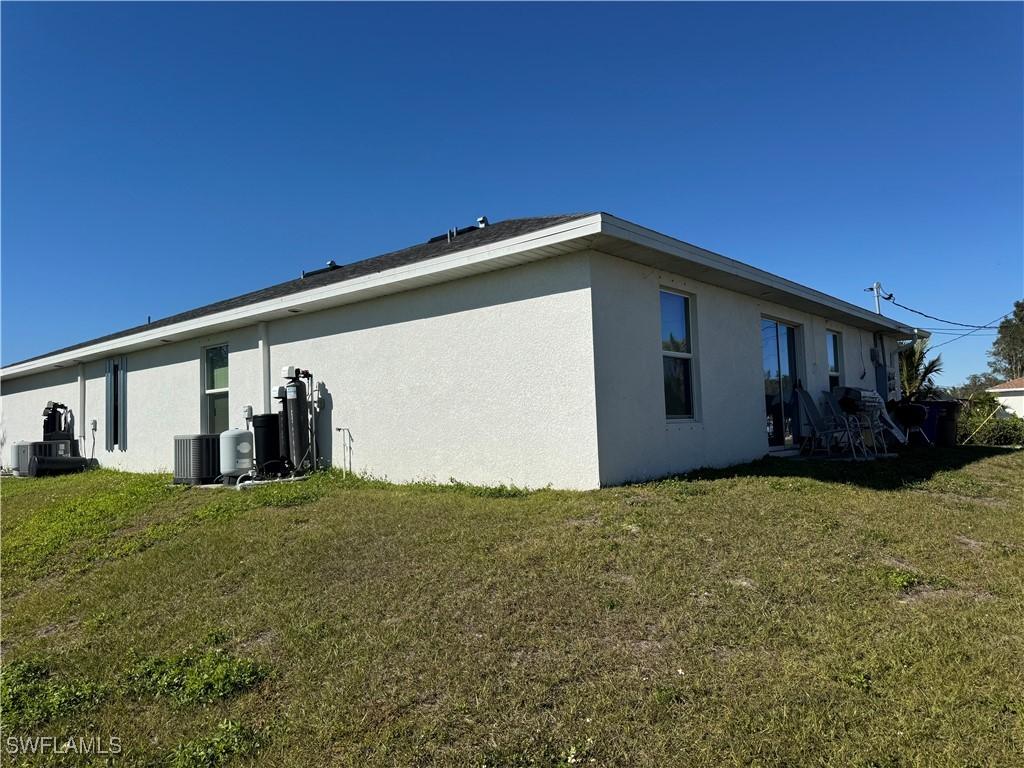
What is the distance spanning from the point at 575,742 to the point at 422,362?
6.08 m

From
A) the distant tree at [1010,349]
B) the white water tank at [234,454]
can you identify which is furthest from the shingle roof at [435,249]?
the distant tree at [1010,349]

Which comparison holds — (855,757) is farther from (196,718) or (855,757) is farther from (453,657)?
(196,718)

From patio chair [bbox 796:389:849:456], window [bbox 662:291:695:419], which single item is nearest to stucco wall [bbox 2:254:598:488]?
window [bbox 662:291:695:419]

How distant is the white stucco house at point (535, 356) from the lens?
6621 millimetres

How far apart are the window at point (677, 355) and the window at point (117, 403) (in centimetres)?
1133

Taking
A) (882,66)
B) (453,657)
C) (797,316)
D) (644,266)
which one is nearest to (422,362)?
(644,266)

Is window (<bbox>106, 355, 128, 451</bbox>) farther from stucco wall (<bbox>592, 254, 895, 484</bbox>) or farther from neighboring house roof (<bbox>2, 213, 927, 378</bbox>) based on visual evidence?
stucco wall (<bbox>592, 254, 895, 484</bbox>)

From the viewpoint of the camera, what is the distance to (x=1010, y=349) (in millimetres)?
50688

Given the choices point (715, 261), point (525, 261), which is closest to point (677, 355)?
point (715, 261)

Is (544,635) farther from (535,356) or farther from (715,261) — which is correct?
(715,261)

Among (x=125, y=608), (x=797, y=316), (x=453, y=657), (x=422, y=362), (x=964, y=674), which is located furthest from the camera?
(x=797, y=316)

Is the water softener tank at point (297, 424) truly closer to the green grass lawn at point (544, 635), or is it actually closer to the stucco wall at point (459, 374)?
the stucco wall at point (459, 374)

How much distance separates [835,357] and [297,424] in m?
10.7

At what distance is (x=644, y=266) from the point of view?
7355 mm
